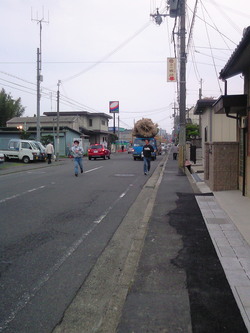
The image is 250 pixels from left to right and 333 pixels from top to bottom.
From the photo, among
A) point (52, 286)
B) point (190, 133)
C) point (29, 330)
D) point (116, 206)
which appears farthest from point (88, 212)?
point (190, 133)

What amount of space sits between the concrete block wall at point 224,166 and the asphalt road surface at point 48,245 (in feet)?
8.64

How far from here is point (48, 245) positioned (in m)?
5.77

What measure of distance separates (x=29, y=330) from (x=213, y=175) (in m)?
8.86

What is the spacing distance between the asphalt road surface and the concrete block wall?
8.64 feet

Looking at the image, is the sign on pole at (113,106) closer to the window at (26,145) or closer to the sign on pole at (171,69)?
the window at (26,145)

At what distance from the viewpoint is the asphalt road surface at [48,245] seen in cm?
363

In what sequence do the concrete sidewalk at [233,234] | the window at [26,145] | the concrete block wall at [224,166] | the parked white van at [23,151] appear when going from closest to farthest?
the concrete sidewalk at [233,234], the concrete block wall at [224,166], the parked white van at [23,151], the window at [26,145]

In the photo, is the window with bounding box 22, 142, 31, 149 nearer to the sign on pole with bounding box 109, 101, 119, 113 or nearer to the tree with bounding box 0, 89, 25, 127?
the tree with bounding box 0, 89, 25, 127

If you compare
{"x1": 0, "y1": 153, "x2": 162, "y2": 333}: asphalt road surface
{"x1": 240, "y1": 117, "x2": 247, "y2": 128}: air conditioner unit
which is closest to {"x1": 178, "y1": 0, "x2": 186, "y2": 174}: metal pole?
{"x1": 240, "y1": 117, "x2": 247, "y2": 128}: air conditioner unit

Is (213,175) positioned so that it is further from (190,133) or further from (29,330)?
(190,133)

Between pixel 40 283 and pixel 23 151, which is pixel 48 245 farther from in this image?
pixel 23 151

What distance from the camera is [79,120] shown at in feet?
173

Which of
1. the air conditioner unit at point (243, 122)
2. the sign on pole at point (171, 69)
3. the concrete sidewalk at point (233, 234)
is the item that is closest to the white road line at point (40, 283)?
the concrete sidewalk at point (233, 234)

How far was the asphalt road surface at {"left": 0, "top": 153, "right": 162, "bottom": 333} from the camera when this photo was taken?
3.63 meters
